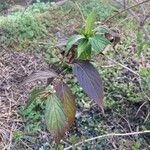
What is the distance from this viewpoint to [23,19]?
2160 mm

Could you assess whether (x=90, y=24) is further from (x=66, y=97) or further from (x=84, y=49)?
(x=66, y=97)

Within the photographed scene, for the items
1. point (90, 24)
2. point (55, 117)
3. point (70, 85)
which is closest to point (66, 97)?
point (55, 117)

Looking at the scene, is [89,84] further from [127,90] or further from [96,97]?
[127,90]

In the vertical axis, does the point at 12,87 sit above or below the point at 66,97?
below

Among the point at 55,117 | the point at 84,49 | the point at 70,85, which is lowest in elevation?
the point at 70,85

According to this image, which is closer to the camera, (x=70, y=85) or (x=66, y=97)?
(x=66, y=97)

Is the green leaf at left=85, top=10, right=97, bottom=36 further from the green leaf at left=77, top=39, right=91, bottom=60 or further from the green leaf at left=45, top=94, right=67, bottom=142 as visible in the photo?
the green leaf at left=45, top=94, right=67, bottom=142

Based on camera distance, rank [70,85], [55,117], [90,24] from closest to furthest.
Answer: [55,117]
[90,24]
[70,85]

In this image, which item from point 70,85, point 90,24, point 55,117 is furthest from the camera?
point 70,85

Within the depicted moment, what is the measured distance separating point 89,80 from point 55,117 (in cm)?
12

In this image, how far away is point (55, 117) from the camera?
2.88 feet

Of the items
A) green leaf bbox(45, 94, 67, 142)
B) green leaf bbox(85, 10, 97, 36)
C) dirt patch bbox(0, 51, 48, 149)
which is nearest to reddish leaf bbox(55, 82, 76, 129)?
green leaf bbox(45, 94, 67, 142)

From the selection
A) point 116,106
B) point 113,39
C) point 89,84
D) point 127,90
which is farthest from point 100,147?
point 89,84

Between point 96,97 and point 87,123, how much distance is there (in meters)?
0.70
